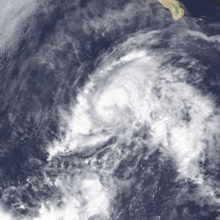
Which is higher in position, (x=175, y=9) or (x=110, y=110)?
(x=175, y=9)

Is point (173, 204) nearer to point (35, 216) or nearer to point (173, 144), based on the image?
point (173, 144)

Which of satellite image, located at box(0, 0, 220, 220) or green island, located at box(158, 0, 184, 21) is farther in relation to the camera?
green island, located at box(158, 0, 184, 21)

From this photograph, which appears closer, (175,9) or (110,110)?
(110,110)

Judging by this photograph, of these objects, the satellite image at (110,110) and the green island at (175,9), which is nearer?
the satellite image at (110,110)

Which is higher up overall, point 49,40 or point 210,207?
point 49,40

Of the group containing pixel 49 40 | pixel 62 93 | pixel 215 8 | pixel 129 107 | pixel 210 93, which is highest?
pixel 49 40

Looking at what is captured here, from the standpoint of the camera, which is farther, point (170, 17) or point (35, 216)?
point (170, 17)

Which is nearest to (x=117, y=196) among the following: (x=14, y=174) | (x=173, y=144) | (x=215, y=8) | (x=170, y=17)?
(x=173, y=144)
